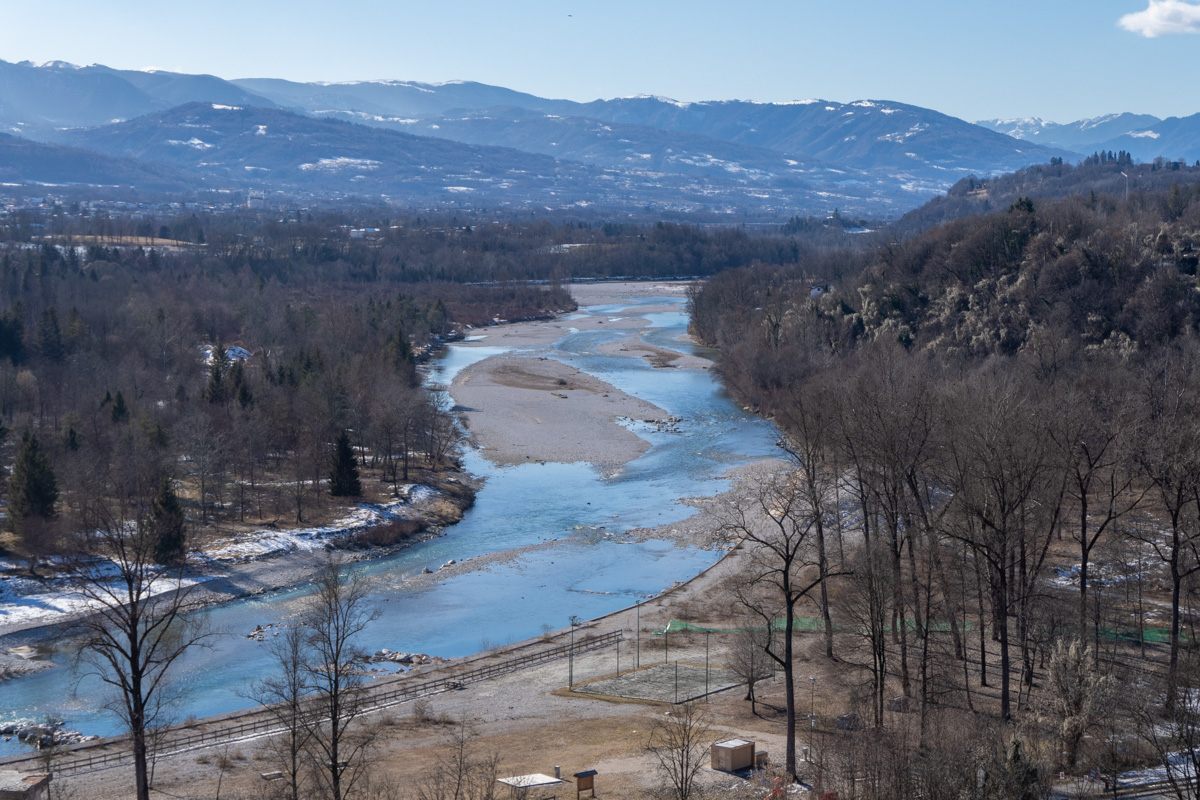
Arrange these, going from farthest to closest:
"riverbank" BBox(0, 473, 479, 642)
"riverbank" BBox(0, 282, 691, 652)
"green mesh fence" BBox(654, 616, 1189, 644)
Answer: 1. "riverbank" BBox(0, 282, 691, 652)
2. "riverbank" BBox(0, 473, 479, 642)
3. "green mesh fence" BBox(654, 616, 1189, 644)

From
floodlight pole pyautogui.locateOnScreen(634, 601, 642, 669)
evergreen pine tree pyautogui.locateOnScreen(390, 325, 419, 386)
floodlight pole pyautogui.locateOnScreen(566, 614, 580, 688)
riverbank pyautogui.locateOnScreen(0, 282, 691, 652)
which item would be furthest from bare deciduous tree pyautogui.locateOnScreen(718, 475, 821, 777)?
evergreen pine tree pyautogui.locateOnScreen(390, 325, 419, 386)

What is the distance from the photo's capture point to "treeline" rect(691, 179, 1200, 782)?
998 inches

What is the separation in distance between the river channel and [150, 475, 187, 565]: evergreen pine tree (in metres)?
3.59

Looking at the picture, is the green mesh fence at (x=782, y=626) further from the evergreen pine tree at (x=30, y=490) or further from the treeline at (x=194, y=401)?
the evergreen pine tree at (x=30, y=490)

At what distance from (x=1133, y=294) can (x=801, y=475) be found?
3095 cm

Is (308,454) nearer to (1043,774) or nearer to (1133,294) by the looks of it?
(1043,774)

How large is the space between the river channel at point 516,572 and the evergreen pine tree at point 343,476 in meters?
5.20

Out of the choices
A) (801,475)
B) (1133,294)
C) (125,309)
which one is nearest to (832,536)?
(801,475)

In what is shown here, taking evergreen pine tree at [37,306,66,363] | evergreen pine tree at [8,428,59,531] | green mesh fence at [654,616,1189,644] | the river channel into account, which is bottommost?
the river channel

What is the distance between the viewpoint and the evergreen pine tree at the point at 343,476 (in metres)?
50.3

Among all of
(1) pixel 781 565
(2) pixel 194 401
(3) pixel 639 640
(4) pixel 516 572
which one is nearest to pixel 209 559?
(4) pixel 516 572

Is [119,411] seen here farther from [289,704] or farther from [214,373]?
[289,704]

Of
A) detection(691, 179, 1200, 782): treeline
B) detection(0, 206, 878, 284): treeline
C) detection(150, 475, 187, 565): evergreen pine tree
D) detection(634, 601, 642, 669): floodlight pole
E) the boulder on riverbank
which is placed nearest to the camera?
detection(691, 179, 1200, 782): treeline

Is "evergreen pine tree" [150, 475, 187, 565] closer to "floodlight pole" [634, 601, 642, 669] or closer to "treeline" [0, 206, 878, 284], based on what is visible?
"floodlight pole" [634, 601, 642, 669]
